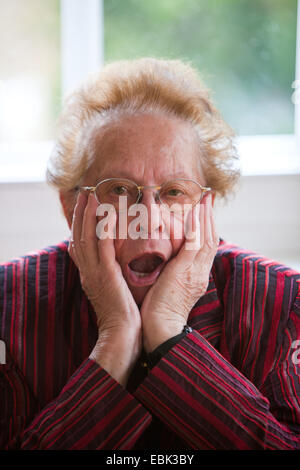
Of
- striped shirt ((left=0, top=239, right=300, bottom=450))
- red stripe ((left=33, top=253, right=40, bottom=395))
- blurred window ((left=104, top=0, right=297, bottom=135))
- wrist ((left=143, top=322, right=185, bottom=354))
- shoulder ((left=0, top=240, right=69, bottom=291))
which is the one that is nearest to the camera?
striped shirt ((left=0, top=239, right=300, bottom=450))

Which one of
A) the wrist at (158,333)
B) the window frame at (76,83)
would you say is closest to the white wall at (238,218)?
the window frame at (76,83)

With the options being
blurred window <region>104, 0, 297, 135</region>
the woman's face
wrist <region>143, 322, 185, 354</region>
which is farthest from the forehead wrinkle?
blurred window <region>104, 0, 297, 135</region>

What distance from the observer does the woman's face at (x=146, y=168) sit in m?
1.20

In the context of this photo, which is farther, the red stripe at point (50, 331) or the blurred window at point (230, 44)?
the blurred window at point (230, 44)

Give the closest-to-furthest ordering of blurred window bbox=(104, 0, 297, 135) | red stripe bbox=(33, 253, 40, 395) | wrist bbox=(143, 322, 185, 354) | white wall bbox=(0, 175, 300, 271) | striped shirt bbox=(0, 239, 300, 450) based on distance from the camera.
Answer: striped shirt bbox=(0, 239, 300, 450) < wrist bbox=(143, 322, 185, 354) < red stripe bbox=(33, 253, 40, 395) < white wall bbox=(0, 175, 300, 271) < blurred window bbox=(104, 0, 297, 135)

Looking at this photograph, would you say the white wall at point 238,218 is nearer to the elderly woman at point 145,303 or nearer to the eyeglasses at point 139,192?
the elderly woman at point 145,303

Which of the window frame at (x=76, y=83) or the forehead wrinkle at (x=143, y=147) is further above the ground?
the window frame at (x=76, y=83)

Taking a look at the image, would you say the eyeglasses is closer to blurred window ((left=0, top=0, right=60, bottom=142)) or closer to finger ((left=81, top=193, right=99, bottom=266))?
finger ((left=81, top=193, right=99, bottom=266))

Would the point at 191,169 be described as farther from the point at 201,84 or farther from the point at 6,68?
the point at 6,68

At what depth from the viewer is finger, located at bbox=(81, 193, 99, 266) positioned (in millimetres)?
1208

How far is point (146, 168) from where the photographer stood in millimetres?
1206

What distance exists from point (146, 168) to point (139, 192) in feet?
0.20

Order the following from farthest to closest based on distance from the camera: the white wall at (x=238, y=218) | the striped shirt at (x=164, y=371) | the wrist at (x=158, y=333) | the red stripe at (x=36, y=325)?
the white wall at (x=238, y=218) → the red stripe at (x=36, y=325) → the wrist at (x=158, y=333) → the striped shirt at (x=164, y=371)

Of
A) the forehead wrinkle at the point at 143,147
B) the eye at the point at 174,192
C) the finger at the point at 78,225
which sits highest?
the forehead wrinkle at the point at 143,147
